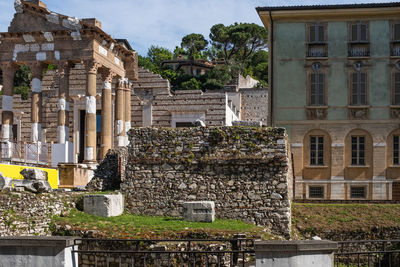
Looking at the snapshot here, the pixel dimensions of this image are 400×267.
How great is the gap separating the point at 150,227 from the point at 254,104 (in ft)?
117

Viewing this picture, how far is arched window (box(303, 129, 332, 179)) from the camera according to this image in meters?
28.6

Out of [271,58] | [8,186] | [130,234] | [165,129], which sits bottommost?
[130,234]

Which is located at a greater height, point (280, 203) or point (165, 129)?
point (165, 129)

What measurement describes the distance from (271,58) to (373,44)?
5.20 metres

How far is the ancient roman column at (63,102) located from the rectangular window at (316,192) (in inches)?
489

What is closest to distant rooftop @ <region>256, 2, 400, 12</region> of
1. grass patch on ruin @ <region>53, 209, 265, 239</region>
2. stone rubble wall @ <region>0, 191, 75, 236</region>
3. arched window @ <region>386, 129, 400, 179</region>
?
arched window @ <region>386, 129, 400, 179</region>

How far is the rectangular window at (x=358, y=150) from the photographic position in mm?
28516

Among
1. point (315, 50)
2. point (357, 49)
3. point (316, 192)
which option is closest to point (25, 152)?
point (316, 192)

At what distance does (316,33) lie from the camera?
29.3 metres

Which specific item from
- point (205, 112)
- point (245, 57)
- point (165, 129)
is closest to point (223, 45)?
point (245, 57)

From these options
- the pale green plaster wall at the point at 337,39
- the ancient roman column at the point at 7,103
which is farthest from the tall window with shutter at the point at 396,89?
the ancient roman column at the point at 7,103

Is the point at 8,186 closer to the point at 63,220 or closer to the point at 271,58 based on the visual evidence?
the point at 63,220

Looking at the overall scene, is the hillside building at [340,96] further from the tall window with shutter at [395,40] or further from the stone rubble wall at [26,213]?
the stone rubble wall at [26,213]

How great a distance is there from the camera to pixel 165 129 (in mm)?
17297
